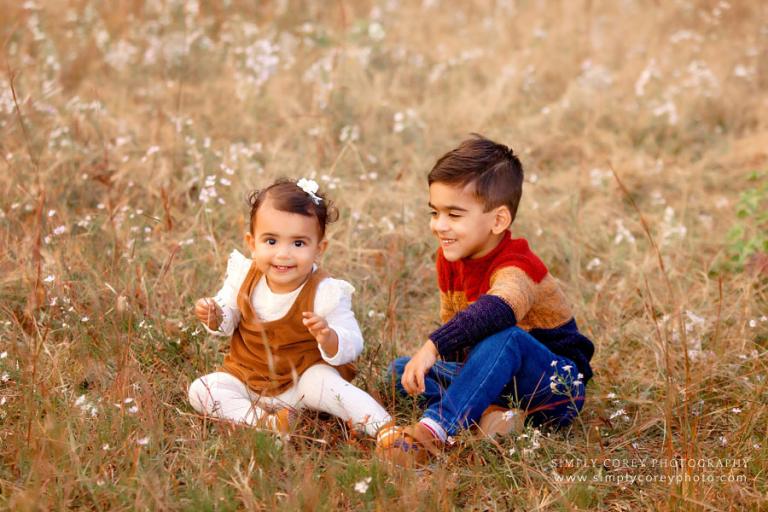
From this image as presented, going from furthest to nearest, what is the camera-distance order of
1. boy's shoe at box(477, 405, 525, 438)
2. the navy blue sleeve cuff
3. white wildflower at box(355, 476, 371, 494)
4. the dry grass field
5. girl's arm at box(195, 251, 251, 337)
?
girl's arm at box(195, 251, 251, 337)
boy's shoe at box(477, 405, 525, 438)
the navy blue sleeve cuff
the dry grass field
white wildflower at box(355, 476, 371, 494)

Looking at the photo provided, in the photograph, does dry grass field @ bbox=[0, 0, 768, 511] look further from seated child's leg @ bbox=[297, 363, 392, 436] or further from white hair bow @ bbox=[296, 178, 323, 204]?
white hair bow @ bbox=[296, 178, 323, 204]

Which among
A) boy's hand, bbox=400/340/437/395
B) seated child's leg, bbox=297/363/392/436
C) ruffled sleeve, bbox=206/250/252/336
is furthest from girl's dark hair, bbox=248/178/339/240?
boy's hand, bbox=400/340/437/395

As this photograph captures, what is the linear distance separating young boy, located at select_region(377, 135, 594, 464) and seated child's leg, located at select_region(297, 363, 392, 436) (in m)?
0.12

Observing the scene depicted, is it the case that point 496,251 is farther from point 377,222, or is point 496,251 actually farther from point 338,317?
point 377,222

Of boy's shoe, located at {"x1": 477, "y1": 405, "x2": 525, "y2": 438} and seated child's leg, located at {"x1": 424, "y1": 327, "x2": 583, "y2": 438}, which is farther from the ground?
seated child's leg, located at {"x1": 424, "y1": 327, "x2": 583, "y2": 438}

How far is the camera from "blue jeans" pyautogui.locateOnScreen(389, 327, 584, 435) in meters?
2.84

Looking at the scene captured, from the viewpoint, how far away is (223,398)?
9.88 feet

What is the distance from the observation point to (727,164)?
592cm

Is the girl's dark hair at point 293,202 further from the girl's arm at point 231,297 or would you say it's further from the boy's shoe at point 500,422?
the boy's shoe at point 500,422

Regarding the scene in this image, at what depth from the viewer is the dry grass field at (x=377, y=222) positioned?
2.68 m

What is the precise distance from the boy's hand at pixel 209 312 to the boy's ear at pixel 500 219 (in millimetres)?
1053

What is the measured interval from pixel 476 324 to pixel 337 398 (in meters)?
0.57

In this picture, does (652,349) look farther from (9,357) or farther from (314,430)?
(9,357)

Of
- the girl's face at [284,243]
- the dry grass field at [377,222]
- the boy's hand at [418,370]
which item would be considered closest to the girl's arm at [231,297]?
the girl's face at [284,243]
